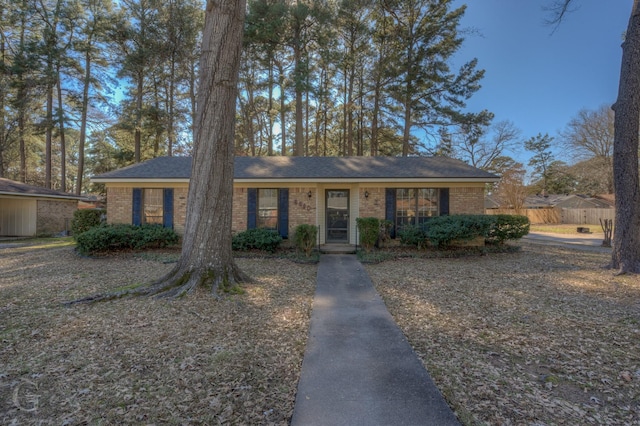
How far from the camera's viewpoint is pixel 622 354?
3162 millimetres

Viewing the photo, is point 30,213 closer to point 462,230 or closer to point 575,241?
point 462,230

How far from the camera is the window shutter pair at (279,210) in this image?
405 inches

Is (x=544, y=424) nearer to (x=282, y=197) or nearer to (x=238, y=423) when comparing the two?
(x=238, y=423)

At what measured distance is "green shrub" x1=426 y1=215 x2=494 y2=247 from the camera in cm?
869

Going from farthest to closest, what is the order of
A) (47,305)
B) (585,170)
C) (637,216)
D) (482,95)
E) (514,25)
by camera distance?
(585,170)
(482,95)
(514,25)
(637,216)
(47,305)

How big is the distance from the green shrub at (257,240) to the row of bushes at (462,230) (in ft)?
14.2

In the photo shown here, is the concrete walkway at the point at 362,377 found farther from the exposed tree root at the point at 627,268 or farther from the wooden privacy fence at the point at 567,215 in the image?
the wooden privacy fence at the point at 567,215

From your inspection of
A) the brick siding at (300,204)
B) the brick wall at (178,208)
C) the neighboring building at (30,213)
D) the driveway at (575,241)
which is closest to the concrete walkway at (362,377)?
the brick siding at (300,204)

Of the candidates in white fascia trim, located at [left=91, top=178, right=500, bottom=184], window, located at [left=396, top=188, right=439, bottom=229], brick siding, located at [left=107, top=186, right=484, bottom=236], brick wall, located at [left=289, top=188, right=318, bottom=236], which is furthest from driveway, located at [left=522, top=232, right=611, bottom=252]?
brick wall, located at [left=289, top=188, right=318, bottom=236]

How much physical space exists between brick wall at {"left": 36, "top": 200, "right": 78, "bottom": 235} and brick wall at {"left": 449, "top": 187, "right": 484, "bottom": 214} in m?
20.7

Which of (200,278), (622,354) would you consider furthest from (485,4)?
(200,278)

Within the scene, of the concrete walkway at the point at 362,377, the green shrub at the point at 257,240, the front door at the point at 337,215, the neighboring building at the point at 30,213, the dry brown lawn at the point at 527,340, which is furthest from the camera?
the neighboring building at the point at 30,213

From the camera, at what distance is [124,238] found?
930 cm

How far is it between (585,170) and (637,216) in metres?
32.0
